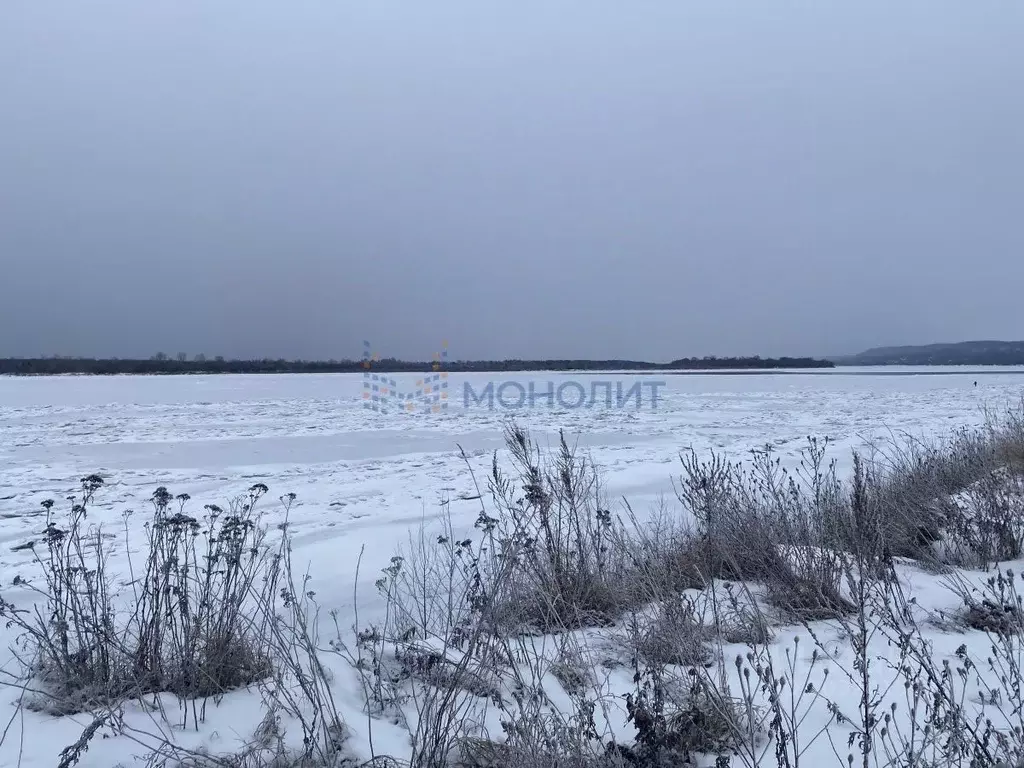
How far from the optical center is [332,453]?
11.5 meters

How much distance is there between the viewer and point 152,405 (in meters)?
22.3

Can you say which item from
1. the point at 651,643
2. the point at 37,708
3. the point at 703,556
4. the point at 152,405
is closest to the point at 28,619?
the point at 37,708

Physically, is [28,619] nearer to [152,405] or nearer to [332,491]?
[332,491]

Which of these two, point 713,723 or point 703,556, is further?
point 703,556

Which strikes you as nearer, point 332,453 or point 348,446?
point 332,453

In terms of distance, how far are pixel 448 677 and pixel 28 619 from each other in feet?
10.0

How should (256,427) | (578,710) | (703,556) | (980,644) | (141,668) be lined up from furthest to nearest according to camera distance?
(256,427) < (703,556) < (980,644) < (141,668) < (578,710)

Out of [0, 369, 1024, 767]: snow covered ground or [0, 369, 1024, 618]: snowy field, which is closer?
[0, 369, 1024, 767]: snow covered ground

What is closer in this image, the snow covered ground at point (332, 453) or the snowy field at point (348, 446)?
the snow covered ground at point (332, 453)

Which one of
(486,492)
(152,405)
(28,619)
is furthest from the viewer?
(152,405)

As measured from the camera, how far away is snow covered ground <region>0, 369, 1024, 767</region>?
539 cm

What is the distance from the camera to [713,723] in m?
2.61

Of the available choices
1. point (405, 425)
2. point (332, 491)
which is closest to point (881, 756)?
Result: point (332, 491)

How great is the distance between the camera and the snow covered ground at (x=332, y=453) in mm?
5391
